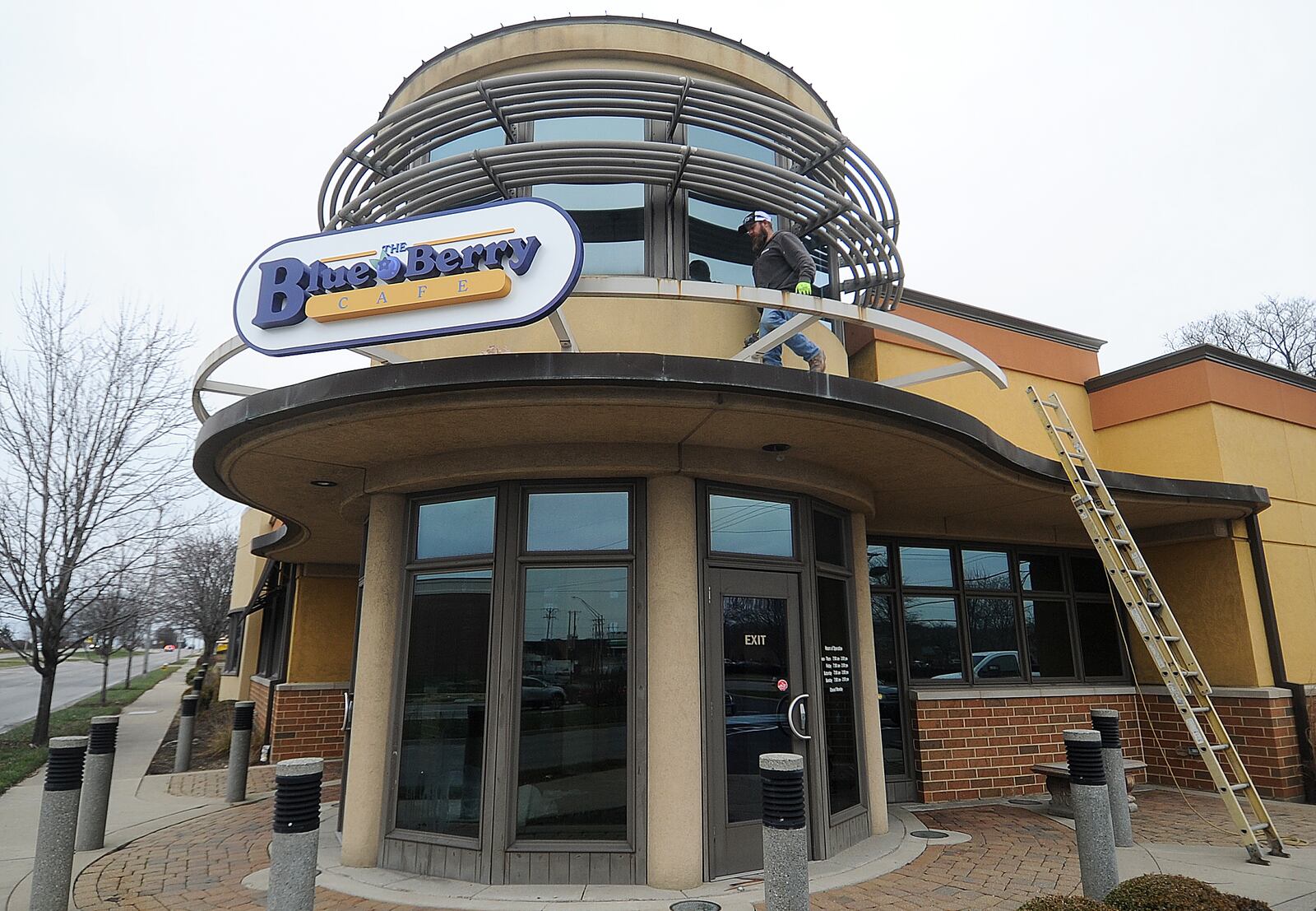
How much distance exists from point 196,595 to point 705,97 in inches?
1418


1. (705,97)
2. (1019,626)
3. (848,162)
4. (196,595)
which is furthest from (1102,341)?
(196,595)

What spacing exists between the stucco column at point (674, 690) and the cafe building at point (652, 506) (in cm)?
2

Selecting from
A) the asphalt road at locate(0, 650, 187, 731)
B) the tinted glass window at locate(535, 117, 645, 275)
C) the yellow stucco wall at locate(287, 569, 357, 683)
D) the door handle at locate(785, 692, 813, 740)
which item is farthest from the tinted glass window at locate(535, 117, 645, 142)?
the asphalt road at locate(0, 650, 187, 731)

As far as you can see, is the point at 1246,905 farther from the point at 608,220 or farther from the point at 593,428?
the point at 608,220

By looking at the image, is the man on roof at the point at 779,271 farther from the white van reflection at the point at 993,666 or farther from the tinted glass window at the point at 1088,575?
the tinted glass window at the point at 1088,575

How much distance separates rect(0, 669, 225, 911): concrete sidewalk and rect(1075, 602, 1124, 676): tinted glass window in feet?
36.5

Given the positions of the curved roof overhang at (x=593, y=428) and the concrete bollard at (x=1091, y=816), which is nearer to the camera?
the concrete bollard at (x=1091, y=816)

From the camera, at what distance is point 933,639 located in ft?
33.2

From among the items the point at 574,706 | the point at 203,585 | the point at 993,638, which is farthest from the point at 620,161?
the point at 203,585

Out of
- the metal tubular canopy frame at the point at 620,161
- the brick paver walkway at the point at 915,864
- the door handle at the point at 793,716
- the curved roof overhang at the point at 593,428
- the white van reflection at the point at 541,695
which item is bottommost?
the brick paver walkway at the point at 915,864

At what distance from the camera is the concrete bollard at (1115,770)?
6.90 m

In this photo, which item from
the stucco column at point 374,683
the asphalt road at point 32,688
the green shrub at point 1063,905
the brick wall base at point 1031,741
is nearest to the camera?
the green shrub at point 1063,905

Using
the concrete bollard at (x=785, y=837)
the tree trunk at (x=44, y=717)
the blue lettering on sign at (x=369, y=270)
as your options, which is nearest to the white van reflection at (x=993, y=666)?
the concrete bollard at (x=785, y=837)

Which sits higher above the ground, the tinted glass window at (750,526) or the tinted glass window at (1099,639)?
the tinted glass window at (750,526)
